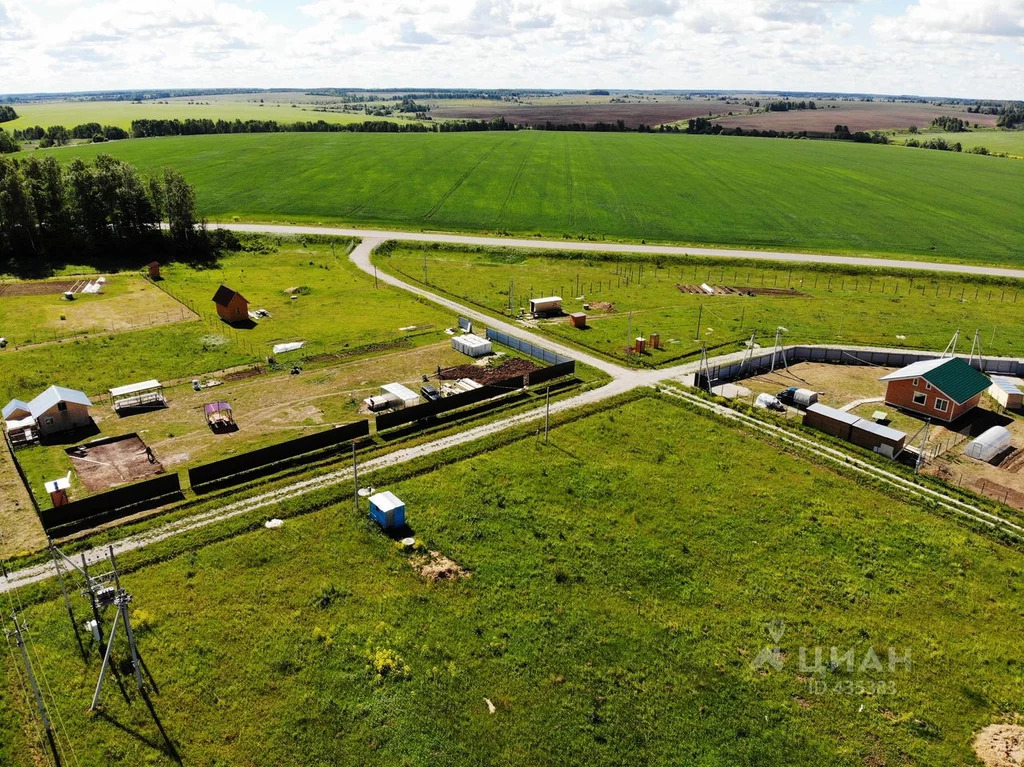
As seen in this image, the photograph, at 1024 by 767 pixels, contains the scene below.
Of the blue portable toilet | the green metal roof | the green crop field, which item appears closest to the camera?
the blue portable toilet

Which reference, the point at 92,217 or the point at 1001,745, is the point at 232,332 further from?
the point at 1001,745

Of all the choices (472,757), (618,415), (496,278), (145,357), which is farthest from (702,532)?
(496,278)

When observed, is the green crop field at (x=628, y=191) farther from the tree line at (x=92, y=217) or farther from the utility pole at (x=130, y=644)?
the utility pole at (x=130, y=644)

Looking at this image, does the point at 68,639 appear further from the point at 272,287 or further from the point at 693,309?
the point at 693,309

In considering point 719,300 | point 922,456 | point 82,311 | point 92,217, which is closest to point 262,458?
point 922,456

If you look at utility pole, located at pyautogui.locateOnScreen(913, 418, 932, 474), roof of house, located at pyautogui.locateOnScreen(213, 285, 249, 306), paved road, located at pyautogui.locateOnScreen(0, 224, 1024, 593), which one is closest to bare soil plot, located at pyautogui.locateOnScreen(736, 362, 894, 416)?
paved road, located at pyautogui.locateOnScreen(0, 224, 1024, 593)

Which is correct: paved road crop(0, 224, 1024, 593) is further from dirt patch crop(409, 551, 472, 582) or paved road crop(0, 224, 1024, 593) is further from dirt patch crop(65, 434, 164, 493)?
dirt patch crop(409, 551, 472, 582)
